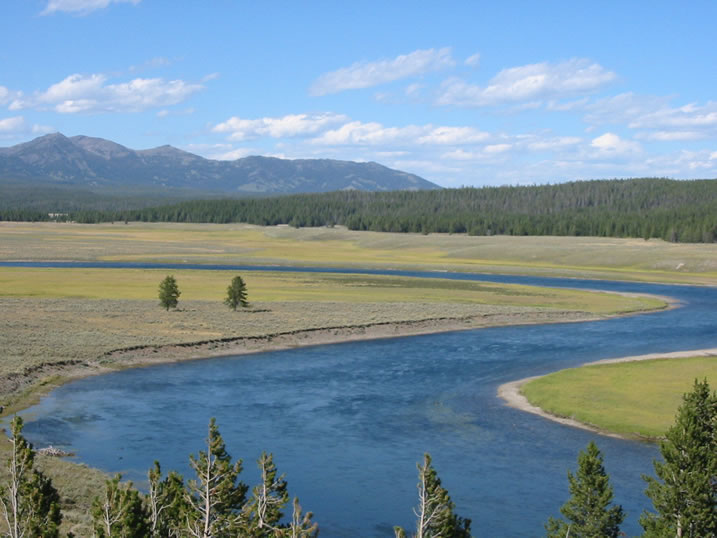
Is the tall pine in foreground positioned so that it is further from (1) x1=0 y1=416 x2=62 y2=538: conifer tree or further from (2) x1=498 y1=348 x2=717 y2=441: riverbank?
(1) x1=0 y1=416 x2=62 y2=538: conifer tree

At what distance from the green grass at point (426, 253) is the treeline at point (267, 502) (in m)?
90.7

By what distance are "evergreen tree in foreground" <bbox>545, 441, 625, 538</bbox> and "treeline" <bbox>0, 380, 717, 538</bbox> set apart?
0.03 m

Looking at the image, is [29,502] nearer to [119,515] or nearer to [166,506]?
[119,515]

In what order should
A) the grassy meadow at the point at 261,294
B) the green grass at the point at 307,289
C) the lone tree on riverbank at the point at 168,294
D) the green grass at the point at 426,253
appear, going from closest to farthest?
the grassy meadow at the point at 261,294, the lone tree on riverbank at the point at 168,294, the green grass at the point at 307,289, the green grass at the point at 426,253

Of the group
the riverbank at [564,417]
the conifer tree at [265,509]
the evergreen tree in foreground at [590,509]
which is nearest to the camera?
the conifer tree at [265,509]

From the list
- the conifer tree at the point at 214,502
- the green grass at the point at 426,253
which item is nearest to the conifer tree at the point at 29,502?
the conifer tree at the point at 214,502

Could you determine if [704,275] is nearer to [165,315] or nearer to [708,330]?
[708,330]

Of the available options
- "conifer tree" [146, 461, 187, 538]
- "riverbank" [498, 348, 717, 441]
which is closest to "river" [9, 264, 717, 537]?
"riverbank" [498, 348, 717, 441]

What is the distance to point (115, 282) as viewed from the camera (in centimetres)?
9250

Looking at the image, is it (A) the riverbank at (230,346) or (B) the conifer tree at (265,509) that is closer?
(B) the conifer tree at (265,509)

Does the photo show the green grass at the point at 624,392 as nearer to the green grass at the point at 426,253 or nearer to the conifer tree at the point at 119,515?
the conifer tree at the point at 119,515

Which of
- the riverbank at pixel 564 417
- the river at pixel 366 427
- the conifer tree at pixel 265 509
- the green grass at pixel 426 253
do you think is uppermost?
the green grass at pixel 426 253

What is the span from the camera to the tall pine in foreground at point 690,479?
2095 cm

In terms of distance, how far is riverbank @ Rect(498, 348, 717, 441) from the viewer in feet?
123
